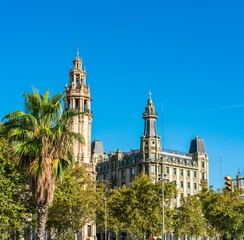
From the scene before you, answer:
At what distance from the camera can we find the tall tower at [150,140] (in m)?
140

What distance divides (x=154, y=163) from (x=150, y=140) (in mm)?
6289

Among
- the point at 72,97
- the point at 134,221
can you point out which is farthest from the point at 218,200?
the point at 72,97

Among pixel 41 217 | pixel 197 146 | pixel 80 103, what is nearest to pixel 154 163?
pixel 197 146

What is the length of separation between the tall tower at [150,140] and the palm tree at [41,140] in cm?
10480

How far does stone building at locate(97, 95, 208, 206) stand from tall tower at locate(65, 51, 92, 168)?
2191 centimetres

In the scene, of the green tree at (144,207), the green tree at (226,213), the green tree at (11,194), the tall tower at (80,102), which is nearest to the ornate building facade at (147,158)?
the tall tower at (80,102)

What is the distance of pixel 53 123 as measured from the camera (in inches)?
1329

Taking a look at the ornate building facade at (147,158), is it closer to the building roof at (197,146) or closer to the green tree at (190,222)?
the building roof at (197,146)

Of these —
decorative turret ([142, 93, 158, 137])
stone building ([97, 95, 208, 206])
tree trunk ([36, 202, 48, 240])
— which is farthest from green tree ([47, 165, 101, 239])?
decorative turret ([142, 93, 158, 137])

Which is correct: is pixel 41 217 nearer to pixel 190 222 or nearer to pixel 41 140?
pixel 41 140

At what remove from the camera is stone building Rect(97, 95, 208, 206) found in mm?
140750

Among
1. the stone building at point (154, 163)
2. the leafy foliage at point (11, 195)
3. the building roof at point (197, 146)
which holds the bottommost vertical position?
the leafy foliage at point (11, 195)

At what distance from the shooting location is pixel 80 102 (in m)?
122

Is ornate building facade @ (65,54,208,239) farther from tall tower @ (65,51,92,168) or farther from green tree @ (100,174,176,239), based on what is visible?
green tree @ (100,174,176,239)
